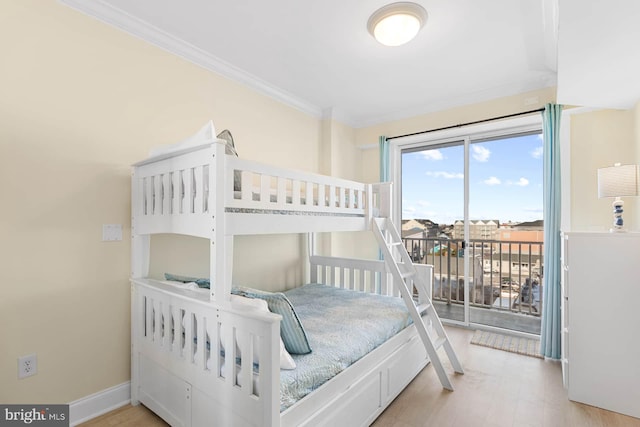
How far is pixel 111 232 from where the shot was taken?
2033mm

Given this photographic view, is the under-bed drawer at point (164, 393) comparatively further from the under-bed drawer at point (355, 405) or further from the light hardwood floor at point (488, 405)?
the under-bed drawer at point (355, 405)

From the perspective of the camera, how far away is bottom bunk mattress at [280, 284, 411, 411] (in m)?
1.50

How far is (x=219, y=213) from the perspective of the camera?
1469 mm

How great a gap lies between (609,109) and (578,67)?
1046 mm

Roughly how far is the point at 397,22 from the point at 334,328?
2107 mm

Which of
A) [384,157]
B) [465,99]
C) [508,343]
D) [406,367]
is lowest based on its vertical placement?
[508,343]

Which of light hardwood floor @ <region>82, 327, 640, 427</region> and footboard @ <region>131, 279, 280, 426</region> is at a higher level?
footboard @ <region>131, 279, 280, 426</region>

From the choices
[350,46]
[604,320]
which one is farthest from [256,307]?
[604,320]

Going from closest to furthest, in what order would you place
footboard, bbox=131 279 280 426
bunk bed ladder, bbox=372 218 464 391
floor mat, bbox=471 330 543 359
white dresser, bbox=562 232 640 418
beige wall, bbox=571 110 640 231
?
footboard, bbox=131 279 280 426, white dresser, bbox=562 232 640 418, bunk bed ladder, bbox=372 218 464 391, beige wall, bbox=571 110 640 231, floor mat, bbox=471 330 543 359

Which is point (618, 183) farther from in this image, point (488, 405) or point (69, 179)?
point (69, 179)

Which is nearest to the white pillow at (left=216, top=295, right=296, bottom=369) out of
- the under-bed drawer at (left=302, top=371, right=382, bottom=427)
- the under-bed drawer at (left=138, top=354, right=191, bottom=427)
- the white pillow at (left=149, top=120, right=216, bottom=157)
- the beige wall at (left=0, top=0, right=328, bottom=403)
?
the under-bed drawer at (left=302, top=371, right=382, bottom=427)

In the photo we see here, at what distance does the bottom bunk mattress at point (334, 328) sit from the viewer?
59.2 inches

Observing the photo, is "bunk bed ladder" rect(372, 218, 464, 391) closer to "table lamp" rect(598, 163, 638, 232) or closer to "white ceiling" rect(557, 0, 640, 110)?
"table lamp" rect(598, 163, 638, 232)

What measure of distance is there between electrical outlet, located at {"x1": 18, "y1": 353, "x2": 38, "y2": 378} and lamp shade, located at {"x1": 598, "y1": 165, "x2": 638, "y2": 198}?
150 inches
